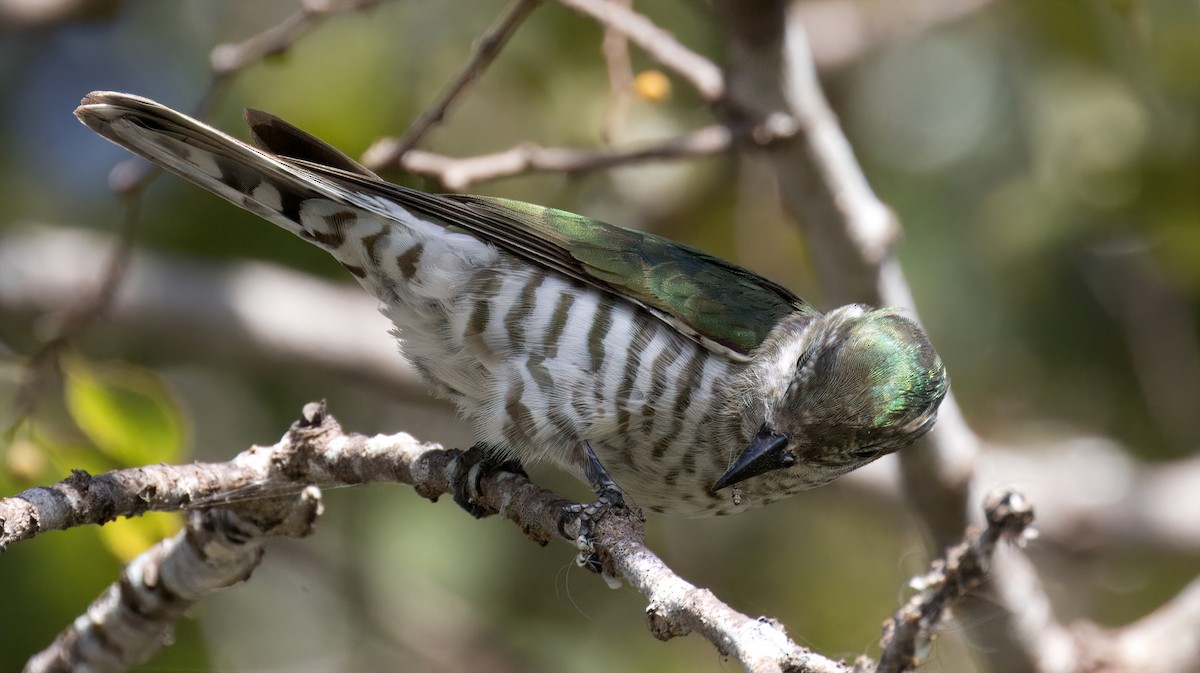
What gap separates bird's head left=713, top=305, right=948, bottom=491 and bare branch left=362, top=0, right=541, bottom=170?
1211 mm

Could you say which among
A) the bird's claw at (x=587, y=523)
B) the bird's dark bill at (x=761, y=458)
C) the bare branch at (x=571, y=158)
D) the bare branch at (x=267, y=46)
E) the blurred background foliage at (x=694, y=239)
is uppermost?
the bare branch at (x=267, y=46)

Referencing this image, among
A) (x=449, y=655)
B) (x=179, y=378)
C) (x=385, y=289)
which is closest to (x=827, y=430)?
(x=385, y=289)

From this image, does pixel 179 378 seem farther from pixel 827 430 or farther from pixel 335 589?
pixel 827 430

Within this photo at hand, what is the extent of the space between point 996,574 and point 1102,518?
5.62 ft

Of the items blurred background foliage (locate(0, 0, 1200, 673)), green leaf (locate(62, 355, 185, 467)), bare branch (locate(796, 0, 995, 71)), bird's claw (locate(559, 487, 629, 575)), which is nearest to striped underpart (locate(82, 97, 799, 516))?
bird's claw (locate(559, 487, 629, 575))

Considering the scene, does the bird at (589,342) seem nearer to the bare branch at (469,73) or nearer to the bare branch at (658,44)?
the bare branch at (469,73)

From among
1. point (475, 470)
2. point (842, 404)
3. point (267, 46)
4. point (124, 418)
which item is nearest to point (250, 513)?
point (475, 470)

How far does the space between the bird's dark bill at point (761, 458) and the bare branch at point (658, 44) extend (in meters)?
1.23

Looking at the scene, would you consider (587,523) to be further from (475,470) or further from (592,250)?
(592,250)

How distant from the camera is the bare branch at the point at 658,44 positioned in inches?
149

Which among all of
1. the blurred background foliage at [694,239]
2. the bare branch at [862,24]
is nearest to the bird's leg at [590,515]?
the blurred background foliage at [694,239]

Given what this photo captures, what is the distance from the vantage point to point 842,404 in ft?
10.8

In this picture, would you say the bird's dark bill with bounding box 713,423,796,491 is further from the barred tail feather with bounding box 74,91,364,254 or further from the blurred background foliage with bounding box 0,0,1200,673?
the blurred background foliage with bounding box 0,0,1200,673

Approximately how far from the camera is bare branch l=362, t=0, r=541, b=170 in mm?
3355
